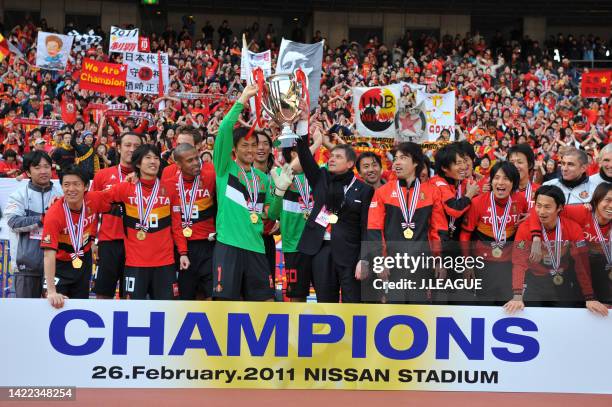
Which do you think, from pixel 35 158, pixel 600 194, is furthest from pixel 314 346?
pixel 35 158

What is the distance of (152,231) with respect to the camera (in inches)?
291

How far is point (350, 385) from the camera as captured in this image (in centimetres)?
615

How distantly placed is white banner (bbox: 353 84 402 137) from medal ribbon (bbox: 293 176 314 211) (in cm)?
762

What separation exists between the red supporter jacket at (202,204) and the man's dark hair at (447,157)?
7.06 feet

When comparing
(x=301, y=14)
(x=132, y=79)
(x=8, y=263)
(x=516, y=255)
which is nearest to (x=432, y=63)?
(x=301, y=14)

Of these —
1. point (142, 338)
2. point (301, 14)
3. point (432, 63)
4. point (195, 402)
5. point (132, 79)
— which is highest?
point (301, 14)

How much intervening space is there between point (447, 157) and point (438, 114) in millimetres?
9065

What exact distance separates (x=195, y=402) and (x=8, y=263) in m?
5.42

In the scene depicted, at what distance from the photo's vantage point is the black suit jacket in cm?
741

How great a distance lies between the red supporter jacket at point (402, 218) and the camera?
7.18 meters

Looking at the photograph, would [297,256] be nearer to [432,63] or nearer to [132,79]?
[132,79]

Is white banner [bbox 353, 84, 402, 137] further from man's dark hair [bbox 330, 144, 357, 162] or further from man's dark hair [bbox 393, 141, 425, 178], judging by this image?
man's dark hair [bbox 393, 141, 425, 178]

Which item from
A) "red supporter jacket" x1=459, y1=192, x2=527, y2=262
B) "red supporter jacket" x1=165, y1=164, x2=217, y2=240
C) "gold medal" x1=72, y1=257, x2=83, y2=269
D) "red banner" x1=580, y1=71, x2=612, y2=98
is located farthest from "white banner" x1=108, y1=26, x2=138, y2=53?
"red supporter jacket" x1=459, y1=192, x2=527, y2=262

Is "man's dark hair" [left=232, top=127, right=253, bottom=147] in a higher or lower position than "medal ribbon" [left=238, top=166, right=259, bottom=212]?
higher
